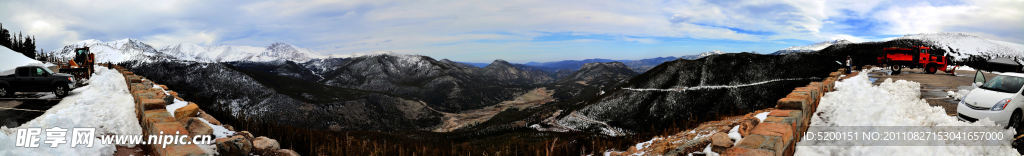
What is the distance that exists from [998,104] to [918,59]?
1871cm

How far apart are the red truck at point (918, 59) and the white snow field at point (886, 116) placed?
13.2 m

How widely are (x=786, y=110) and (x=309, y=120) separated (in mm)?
141619

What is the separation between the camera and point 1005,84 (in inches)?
291

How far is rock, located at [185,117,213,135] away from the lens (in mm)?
7328

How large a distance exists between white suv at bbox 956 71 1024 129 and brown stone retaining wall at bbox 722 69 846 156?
2.46 meters

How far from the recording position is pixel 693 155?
682 cm

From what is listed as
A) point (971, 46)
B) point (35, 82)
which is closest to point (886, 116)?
point (35, 82)

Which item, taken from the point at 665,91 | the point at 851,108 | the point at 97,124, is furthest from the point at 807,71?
the point at 97,124

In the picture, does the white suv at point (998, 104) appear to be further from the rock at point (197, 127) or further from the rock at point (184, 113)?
the rock at point (184, 113)

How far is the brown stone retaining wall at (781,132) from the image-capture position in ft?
18.5

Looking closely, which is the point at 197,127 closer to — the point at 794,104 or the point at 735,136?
the point at 735,136

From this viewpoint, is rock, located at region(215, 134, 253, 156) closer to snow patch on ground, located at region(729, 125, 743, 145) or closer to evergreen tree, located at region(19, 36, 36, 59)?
snow patch on ground, located at region(729, 125, 743, 145)

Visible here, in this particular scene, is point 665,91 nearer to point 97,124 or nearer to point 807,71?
point 807,71

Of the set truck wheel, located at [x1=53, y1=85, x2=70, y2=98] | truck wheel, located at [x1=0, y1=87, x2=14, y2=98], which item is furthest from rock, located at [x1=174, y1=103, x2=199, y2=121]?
truck wheel, located at [x1=0, y1=87, x2=14, y2=98]
